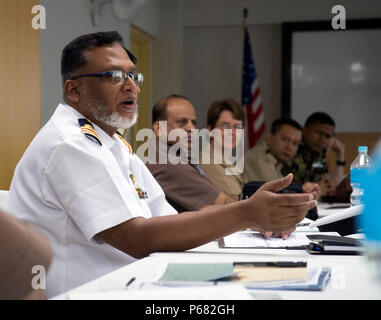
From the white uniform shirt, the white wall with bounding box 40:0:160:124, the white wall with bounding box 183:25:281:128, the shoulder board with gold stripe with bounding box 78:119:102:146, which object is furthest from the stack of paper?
the white wall with bounding box 183:25:281:128

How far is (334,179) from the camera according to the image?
4.33 m

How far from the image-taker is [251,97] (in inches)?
225

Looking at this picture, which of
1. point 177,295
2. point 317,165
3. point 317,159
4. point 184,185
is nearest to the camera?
point 177,295

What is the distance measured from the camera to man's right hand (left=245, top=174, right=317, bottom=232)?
1214 millimetres

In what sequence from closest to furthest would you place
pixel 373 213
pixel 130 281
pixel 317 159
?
pixel 373 213, pixel 130 281, pixel 317 159

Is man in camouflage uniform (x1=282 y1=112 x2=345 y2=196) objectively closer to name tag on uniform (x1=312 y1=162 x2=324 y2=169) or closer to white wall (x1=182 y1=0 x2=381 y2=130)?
name tag on uniform (x1=312 y1=162 x2=324 y2=169)

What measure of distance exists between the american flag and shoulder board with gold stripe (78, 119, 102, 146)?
14.2 ft

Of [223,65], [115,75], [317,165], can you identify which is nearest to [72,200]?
[115,75]

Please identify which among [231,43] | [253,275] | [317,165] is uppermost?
[231,43]

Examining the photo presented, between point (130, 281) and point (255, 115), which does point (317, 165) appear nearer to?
point (255, 115)

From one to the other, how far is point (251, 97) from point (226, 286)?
499 centimetres

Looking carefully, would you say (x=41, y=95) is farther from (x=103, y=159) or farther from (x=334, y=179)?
(x=334, y=179)

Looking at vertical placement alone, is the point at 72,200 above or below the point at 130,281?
above
